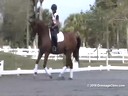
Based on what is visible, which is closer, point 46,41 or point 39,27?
point 46,41

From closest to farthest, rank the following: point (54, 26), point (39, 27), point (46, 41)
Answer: point (54, 26), point (46, 41), point (39, 27)

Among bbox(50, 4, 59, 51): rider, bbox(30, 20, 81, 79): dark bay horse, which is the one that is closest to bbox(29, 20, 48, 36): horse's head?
bbox(30, 20, 81, 79): dark bay horse

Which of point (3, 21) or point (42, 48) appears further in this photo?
point (3, 21)

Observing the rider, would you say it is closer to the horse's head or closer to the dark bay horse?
the dark bay horse

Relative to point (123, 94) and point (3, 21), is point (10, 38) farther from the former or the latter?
point (123, 94)

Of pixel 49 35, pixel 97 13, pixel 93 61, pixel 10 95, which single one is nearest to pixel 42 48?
pixel 49 35

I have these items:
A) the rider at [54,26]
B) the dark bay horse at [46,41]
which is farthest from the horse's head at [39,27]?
the rider at [54,26]

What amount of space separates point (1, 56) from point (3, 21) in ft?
121

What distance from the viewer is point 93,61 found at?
143 ft

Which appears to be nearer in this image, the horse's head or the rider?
the rider

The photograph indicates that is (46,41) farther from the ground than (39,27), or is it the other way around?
(39,27)

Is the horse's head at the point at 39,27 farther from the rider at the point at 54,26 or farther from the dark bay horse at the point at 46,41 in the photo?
the rider at the point at 54,26

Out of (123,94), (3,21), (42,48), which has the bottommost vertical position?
(123,94)

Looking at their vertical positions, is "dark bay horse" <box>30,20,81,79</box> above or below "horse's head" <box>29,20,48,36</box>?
below
